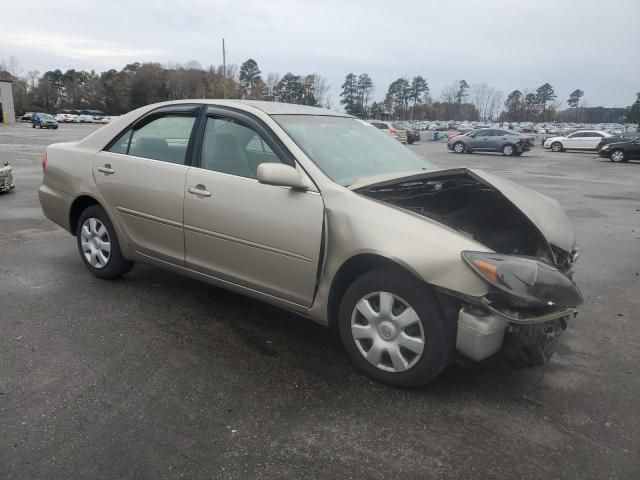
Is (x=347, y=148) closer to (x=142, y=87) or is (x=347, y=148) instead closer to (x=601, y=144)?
(x=601, y=144)

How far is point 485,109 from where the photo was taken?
470ft

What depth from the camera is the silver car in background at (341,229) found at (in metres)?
2.84

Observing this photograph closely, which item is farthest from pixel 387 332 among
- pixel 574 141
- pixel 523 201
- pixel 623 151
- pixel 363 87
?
pixel 363 87

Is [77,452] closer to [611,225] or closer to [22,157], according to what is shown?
[611,225]

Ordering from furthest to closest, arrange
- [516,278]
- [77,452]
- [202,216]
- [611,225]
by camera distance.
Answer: [611,225]
[202,216]
[516,278]
[77,452]

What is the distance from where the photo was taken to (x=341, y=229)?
3.15m

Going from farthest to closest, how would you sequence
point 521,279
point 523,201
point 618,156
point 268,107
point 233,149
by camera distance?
point 618,156
point 268,107
point 233,149
point 523,201
point 521,279

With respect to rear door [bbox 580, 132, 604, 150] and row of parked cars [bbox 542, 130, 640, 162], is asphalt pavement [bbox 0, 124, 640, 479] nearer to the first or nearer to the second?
row of parked cars [bbox 542, 130, 640, 162]

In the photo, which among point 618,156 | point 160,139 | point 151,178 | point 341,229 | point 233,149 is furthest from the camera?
point 618,156

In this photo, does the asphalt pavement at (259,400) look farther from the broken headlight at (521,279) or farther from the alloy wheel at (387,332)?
the broken headlight at (521,279)

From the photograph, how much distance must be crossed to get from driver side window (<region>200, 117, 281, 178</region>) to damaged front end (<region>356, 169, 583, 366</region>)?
2.68 feet

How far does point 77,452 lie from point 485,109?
152647mm

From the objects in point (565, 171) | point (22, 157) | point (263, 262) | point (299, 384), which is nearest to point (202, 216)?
point (263, 262)

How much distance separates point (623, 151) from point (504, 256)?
27355 millimetres
